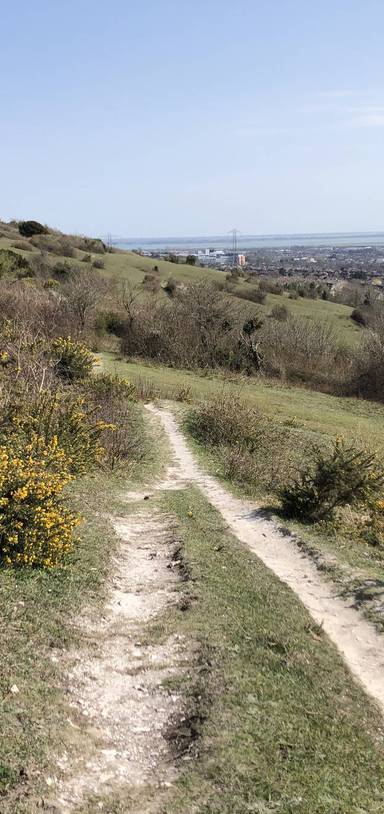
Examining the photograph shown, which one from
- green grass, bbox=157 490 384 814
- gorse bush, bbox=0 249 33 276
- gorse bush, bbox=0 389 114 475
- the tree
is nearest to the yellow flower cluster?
green grass, bbox=157 490 384 814

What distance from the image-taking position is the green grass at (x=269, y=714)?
4.45 metres

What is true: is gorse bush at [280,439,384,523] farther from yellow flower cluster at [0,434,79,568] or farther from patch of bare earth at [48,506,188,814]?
yellow flower cluster at [0,434,79,568]

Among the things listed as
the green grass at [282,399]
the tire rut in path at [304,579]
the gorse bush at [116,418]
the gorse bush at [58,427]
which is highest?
the gorse bush at [58,427]

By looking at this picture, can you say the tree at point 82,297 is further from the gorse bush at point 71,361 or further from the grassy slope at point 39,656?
the grassy slope at point 39,656

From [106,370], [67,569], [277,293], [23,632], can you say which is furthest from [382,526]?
[277,293]

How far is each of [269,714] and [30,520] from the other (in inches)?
141

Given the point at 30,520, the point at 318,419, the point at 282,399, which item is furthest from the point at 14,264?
the point at 30,520

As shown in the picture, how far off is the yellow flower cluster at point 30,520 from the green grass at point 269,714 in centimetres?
169

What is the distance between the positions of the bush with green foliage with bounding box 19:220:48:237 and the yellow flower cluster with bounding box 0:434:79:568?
216 feet

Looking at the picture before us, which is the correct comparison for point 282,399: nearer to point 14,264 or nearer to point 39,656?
point 39,656

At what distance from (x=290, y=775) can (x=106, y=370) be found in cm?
2218

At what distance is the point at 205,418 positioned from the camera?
18.6m

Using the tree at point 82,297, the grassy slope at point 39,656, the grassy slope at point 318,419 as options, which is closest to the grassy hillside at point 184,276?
the tree at point 82,297

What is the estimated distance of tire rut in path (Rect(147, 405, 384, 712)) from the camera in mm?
7004
